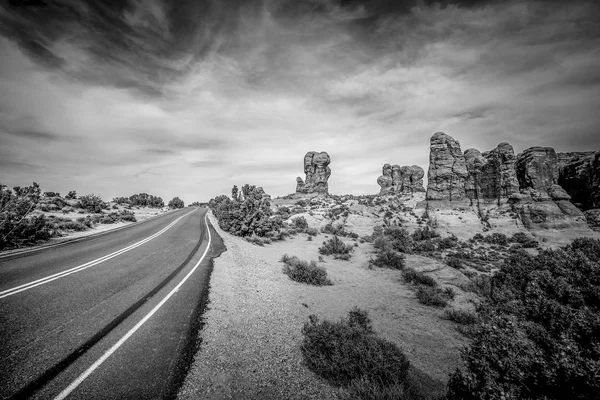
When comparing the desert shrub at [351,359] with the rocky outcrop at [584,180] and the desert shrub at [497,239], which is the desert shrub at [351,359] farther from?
the rocky outcrop at [584,180]

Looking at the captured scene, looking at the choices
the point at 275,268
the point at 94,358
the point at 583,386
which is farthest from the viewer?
the point at 275,268

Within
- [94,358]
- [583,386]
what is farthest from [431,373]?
[94,358]

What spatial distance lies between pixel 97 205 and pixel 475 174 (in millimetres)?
64032

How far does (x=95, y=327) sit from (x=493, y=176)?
162 ft

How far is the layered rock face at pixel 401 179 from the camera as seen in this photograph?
65.8 metres

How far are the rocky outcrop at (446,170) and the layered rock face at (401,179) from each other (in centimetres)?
2437

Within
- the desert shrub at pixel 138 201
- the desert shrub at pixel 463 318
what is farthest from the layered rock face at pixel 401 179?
the desert shrub at pixel 138 201

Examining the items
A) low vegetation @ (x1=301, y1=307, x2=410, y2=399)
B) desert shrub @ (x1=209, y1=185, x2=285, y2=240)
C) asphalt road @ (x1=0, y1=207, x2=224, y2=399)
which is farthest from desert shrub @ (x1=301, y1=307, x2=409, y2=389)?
desert shrub @ (x1=209, y1=185, x2=285, y2=240)

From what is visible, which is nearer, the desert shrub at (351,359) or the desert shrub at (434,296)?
the desert shrub at (351,359)

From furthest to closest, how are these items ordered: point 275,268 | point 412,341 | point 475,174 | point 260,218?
point 475,174, point 260,218, point 275,268, point 412,341

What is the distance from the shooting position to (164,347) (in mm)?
4363

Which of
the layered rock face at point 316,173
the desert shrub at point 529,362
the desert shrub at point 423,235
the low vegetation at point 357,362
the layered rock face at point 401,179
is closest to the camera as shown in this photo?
the desert shrub at point 529,362

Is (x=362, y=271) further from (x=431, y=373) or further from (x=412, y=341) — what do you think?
(x=431, y=373)

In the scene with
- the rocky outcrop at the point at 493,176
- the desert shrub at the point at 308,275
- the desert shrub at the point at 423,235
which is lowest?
the desert shrub at the point at 423,235
